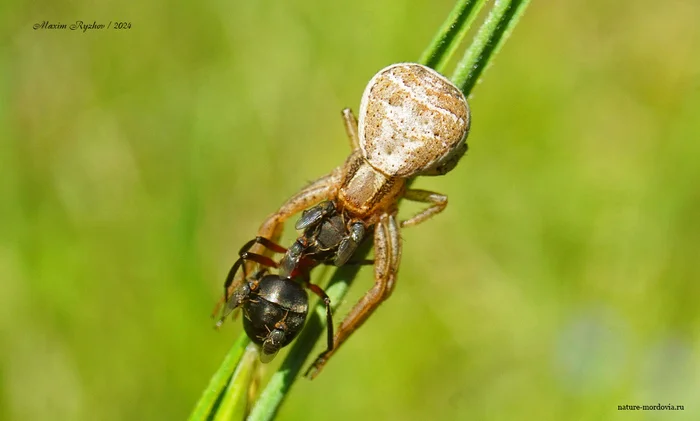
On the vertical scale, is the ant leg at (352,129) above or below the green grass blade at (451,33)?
below

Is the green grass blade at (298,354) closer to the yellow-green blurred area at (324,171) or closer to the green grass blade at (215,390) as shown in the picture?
the green grass blade at (215,390)

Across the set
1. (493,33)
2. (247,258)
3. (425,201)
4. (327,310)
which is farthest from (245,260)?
(493,33)

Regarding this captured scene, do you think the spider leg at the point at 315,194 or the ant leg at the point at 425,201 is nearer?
the ant leg at the point at 425,201

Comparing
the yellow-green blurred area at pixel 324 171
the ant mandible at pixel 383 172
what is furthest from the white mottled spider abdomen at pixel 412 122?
the yellow-green blurred area at pixel 324 171

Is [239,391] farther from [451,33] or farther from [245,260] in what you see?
[451,33]

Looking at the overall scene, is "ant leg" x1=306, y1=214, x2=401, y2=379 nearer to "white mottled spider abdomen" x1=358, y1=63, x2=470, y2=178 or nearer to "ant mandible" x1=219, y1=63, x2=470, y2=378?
"ant mandible" x1=219, y1=63, x2=470, y2=378

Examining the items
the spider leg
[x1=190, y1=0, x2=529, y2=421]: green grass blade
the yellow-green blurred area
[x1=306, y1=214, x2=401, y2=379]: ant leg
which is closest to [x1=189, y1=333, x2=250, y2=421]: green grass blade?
[x1=190, y1=0, x2=529, y2=421]: green grass blade
